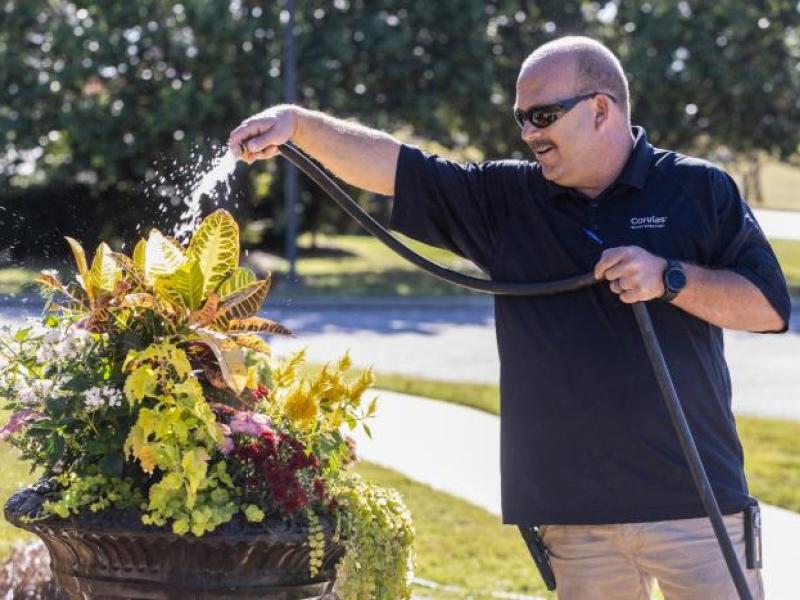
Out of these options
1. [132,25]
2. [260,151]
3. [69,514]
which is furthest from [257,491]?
[132,25]

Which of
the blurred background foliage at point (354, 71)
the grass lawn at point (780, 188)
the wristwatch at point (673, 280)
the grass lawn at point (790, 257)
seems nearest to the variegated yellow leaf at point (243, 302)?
the wristwatch at point (673, 280)

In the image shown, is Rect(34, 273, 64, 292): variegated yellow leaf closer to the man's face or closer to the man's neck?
the man's face

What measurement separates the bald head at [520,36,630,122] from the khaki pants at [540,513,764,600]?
976mm

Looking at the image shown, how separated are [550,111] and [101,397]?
3.92 feet

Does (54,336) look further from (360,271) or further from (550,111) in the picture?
(360,271)

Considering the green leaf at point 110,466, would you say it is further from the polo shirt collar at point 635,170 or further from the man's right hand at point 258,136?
the polo shirt collar at point 635,170

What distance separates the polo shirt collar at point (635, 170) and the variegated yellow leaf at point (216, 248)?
0.76 meters

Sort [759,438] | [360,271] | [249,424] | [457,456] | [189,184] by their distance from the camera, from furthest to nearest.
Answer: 1. [360,271]
2. [759,438]
3. [457,456]
4. [189,184]
5. [249,424]

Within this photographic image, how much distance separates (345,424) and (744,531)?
0.99 m

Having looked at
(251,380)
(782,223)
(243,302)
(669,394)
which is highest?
(243,302)

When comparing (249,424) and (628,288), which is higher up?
(628,288)

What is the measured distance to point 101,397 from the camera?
3.06m

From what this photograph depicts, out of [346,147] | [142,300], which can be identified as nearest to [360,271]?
[346,147]

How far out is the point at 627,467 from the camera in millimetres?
3121
